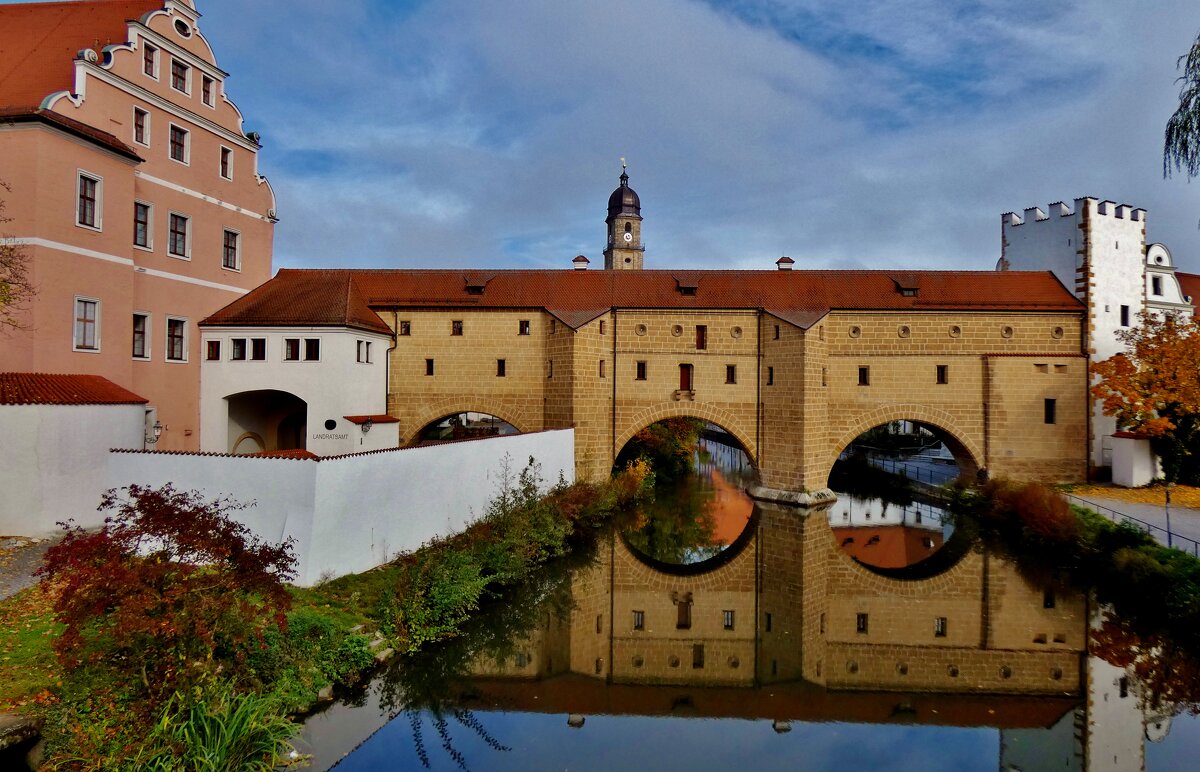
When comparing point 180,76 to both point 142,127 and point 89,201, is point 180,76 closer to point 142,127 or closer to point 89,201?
point 142,127

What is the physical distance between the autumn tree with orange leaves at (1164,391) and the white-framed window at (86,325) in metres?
26.9

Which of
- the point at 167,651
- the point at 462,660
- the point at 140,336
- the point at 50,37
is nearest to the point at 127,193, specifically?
the point at 140,336

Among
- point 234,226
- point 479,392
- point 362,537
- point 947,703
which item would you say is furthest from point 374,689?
point 234,226

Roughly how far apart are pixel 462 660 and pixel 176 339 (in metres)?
13.5

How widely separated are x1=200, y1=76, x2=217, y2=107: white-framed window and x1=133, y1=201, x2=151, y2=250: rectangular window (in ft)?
12.3

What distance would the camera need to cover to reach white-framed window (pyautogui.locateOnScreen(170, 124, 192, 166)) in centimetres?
1788

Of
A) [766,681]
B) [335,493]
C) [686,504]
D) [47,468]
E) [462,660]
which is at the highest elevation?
[47,468]

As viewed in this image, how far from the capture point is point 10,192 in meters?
13.7

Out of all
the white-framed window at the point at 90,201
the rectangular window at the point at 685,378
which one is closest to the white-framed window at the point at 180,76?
the white-framed window at the point at 90,201

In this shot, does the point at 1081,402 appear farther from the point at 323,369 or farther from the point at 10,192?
the point at 10,192

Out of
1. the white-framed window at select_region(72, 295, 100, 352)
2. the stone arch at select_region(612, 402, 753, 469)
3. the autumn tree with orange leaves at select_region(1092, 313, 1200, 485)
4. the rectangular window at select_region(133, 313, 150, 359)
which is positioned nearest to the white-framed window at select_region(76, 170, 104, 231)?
the white-framed window at select_region(72, 295, 100, 352)

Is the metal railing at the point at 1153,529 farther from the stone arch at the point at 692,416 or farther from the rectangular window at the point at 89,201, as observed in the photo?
the rectangular window at the point at 89,201

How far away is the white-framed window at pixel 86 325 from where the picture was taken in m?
14.6

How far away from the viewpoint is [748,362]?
76.0 ft
